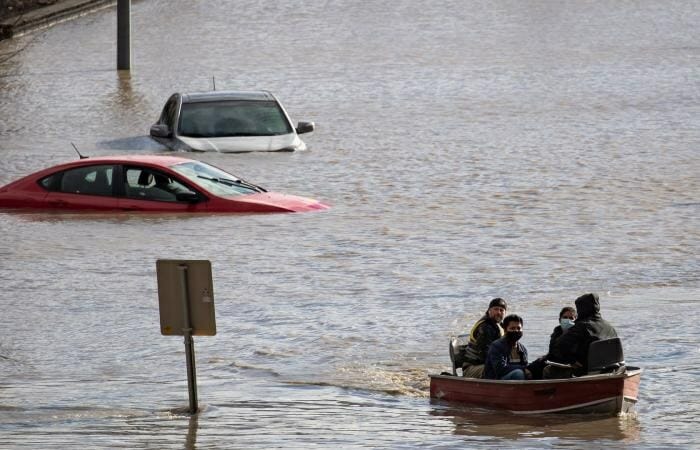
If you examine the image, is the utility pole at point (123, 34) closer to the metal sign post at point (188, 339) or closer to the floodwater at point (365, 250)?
the floodwater at point (365, 250)

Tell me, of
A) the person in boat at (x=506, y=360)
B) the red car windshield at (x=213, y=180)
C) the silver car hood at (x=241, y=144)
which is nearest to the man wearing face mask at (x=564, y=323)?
the person in boat at (x=506, y=360)

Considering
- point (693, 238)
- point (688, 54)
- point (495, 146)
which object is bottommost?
point (693, 238)

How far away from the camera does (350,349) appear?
1600cm

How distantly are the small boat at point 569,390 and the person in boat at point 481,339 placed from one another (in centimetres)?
34

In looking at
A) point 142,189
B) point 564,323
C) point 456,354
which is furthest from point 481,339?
point 142,189

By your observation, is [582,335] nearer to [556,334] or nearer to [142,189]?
[556,334]

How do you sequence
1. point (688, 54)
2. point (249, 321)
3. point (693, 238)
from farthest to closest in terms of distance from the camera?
point (688, 54)
point (693, 238)
point (249, 321)

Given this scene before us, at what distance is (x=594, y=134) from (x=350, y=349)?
Result: 15723 millimetres

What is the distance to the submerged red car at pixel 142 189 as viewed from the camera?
2270 cm

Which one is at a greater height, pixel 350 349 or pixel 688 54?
pixel 688 54

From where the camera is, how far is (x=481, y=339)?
14398 mm

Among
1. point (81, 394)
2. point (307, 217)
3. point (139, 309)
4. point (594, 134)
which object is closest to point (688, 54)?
point (594, 134)

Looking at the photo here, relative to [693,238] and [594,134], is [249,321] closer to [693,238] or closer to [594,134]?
[693,238]

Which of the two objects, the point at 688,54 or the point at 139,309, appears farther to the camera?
the point at 688,54
